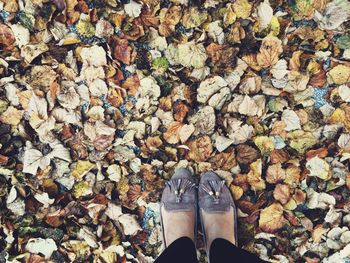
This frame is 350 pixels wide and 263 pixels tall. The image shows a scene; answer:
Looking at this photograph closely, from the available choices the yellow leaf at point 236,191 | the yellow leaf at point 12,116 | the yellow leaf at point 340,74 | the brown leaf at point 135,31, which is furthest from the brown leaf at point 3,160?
the yellow leaf at point 340,74

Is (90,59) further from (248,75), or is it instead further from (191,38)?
(248,75)

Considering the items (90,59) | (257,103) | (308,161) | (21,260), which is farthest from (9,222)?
(308,161)

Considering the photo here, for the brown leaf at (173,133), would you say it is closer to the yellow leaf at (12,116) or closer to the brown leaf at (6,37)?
the yellow leaf at (12,116)

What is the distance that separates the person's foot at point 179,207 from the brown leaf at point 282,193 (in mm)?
302

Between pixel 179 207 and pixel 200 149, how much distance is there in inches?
8.9

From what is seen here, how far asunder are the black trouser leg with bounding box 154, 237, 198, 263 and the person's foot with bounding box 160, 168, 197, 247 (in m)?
0.06

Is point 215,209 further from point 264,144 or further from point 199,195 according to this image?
point 264,144

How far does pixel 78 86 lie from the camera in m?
1.74

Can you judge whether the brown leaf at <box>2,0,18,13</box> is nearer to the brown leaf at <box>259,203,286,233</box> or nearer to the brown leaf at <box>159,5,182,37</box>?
the brown leaf at <box>159,5,182,37</box>

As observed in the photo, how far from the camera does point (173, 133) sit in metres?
1.73

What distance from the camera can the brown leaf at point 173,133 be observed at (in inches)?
68.1

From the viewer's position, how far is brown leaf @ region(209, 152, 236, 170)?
1.72 meters

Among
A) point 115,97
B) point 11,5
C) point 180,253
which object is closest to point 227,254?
point 180,253

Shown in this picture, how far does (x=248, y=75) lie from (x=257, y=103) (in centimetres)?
11
